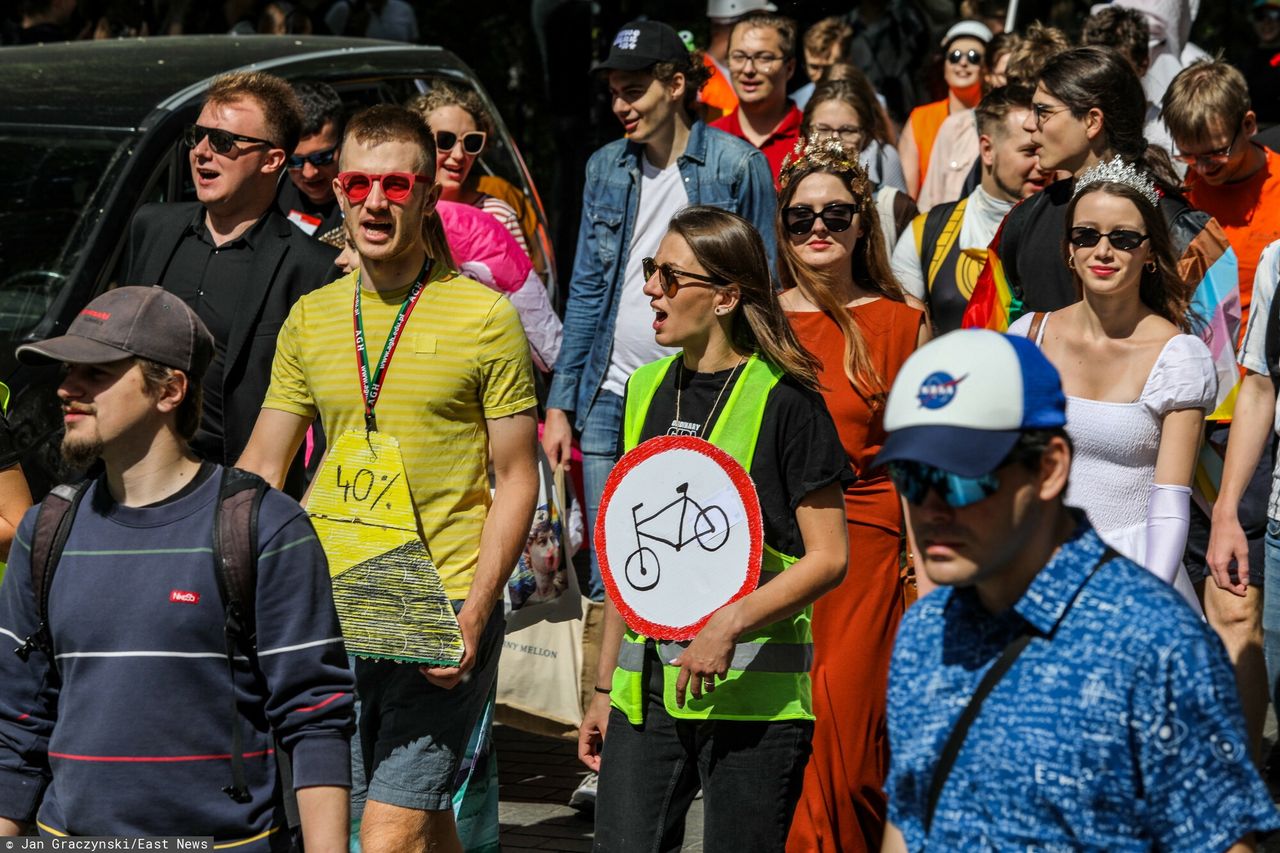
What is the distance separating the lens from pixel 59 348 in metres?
3.48

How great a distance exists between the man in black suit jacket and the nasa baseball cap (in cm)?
308

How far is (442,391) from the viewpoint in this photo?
4.55 metres

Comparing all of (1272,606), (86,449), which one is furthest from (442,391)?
Result: (1272,606)

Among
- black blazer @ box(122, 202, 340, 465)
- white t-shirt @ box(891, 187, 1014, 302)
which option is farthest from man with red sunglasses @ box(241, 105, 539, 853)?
white t-shirt @ box(891, 187, 1014, 302)

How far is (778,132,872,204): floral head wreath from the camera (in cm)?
566

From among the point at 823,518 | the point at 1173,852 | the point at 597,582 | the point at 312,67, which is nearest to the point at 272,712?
the point at 823,518

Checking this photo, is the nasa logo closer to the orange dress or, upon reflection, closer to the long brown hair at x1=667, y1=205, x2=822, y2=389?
the long brown hair at x1=667, y1=205, x2=822, y2=389

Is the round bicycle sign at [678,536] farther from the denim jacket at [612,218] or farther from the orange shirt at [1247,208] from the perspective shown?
the orange shirt at [1247,208]

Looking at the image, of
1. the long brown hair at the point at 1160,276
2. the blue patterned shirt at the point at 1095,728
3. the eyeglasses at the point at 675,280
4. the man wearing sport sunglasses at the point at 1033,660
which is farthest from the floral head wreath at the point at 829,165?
the blue patterned shirt at the point at 1095,728

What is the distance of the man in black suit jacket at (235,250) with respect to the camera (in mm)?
5371

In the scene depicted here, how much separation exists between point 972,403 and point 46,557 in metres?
1.79

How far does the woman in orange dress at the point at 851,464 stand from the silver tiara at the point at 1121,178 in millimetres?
641

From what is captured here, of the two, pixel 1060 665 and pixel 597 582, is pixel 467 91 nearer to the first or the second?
pixel 597 582

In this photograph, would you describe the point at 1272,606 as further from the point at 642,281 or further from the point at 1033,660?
the point at 1033,660
